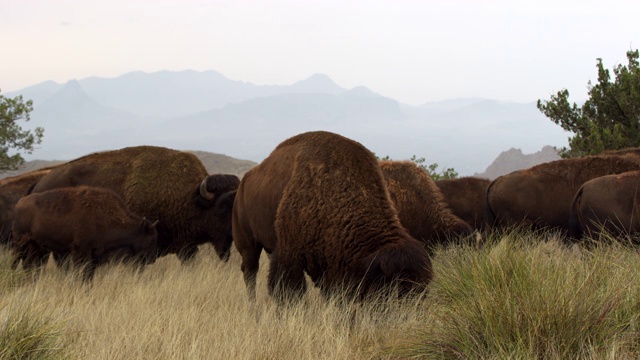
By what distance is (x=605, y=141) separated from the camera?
14.7 meters

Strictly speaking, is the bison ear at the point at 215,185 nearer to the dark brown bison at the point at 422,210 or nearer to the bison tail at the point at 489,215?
the dark brown bison at the point at 422,210

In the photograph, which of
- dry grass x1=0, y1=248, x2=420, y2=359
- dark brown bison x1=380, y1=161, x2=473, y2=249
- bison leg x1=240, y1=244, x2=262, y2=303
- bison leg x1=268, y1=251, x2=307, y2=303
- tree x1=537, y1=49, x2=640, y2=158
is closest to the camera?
dry grass x1=0, y1=248, x2=420, y2=359

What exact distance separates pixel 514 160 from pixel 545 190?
9278 centimetres

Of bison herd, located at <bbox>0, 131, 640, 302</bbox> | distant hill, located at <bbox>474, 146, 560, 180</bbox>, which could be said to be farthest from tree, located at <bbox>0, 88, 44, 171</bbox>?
distant hill, located at <bbox>474, 146, 560, 180</bbox>

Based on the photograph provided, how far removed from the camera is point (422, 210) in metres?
7.86

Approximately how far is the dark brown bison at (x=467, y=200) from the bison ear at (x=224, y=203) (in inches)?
159

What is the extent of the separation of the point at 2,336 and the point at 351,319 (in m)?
2.65

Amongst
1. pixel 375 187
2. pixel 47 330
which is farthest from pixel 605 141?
pixel 47 330

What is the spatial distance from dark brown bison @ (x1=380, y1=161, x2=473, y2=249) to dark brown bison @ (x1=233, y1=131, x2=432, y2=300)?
5.33ft

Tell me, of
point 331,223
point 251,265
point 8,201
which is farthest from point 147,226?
point 331,223

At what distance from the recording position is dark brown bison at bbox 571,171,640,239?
795 cm

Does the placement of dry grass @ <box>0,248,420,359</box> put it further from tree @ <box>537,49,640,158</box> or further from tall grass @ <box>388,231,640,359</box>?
tree @ <box>537,49,640,158</box>

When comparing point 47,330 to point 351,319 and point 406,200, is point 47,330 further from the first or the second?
point 406,200

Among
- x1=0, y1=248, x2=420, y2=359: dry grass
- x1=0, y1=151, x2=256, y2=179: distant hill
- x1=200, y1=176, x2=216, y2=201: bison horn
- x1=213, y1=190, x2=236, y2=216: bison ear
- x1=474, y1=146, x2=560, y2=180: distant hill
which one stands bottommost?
x1=474, y1=146, x2=560, y2=180: distant hill
